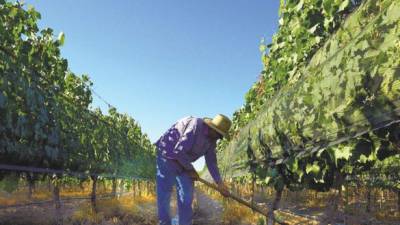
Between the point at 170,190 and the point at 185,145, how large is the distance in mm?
669

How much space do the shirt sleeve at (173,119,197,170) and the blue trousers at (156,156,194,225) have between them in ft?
0.77

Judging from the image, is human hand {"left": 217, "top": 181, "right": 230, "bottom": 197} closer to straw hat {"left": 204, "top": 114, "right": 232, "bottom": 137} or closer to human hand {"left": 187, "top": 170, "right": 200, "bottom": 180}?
human hand {"left": 187, "top": 170, "right": 200, "bottom": 180}

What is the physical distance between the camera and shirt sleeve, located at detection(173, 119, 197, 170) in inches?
214

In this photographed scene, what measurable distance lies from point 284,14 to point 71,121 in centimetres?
474

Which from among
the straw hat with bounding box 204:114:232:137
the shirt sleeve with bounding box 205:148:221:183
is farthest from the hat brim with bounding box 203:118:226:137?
the shirt sleeve with bounding box 205:148:221:183

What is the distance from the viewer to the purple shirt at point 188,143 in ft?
17.9

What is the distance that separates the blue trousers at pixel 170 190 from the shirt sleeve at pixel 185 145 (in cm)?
23

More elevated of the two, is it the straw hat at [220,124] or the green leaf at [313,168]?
the straw hat at [220,124]

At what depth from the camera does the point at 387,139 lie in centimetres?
374

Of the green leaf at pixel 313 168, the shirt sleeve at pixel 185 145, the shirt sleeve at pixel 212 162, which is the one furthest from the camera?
the shirt sleeve at pixel 212 162

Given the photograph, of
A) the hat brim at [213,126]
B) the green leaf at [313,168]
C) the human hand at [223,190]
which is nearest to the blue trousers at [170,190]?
the human hand at [223,190]

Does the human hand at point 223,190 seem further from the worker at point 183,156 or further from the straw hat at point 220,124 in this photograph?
the straw hat at point 220,124

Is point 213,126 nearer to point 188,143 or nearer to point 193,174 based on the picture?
point 188,143

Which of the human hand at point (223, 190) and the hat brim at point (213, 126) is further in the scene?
the human hand at point (223, 190)
